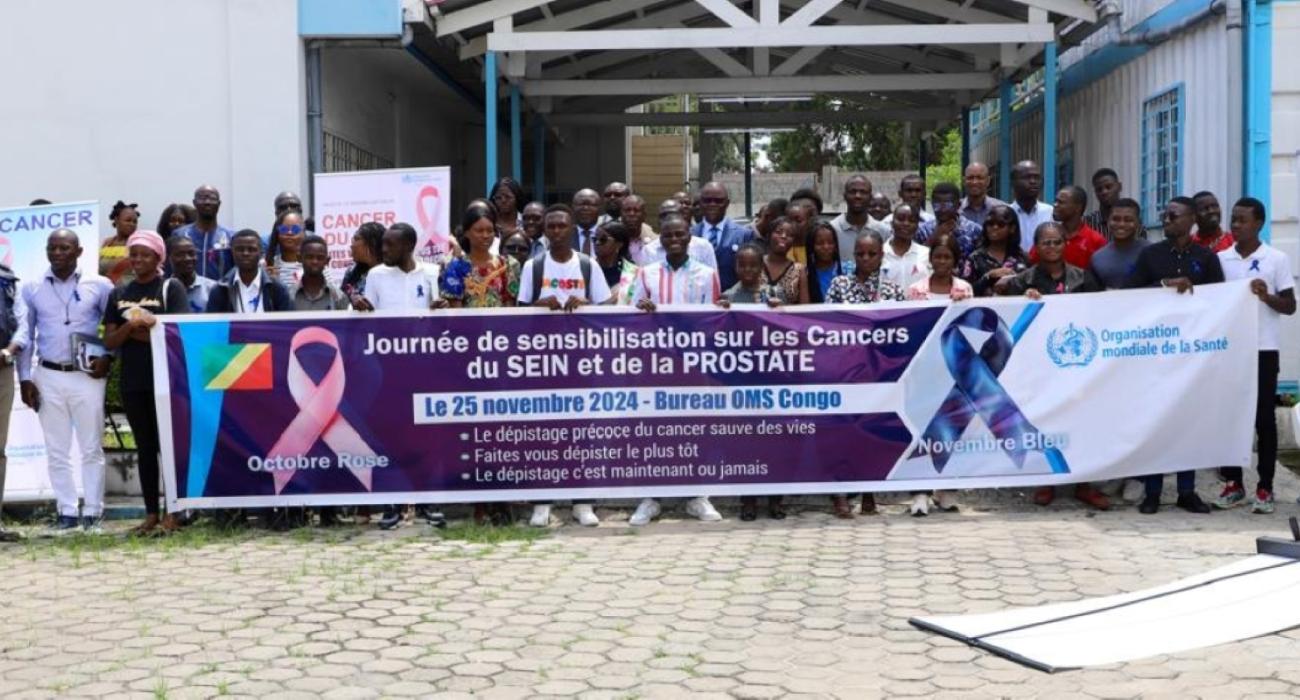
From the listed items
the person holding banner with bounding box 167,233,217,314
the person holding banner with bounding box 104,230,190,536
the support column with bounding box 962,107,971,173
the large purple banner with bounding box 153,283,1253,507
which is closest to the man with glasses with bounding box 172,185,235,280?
the person holding banner with bounding box 167,233,217,314

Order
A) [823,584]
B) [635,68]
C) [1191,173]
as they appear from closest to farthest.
→ [823,584], [1191,173], [635,68]

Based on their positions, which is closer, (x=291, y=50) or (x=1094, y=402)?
(x=1094, y=402)

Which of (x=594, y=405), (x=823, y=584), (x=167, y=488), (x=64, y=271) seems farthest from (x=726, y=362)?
(x=64, y=271)

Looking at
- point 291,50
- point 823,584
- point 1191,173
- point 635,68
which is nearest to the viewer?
point 823,584

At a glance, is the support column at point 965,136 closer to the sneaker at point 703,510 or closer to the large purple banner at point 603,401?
the large purple banner at point 603,401

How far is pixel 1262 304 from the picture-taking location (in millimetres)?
8602

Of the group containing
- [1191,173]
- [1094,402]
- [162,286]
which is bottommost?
[1094,402]

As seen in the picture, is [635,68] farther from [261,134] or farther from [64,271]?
[64,271]

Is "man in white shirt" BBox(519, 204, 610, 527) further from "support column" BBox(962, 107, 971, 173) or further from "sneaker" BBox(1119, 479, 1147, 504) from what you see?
"support column" BBox(962, 107, 971, 173)

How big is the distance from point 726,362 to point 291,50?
20.2 feet

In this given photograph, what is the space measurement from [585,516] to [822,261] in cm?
217

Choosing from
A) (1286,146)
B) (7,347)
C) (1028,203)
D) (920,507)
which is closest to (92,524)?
(7,347)

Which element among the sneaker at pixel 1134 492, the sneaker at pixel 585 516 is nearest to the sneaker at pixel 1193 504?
the sneaker at pixel 1134 492

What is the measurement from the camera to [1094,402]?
8.60 metres
